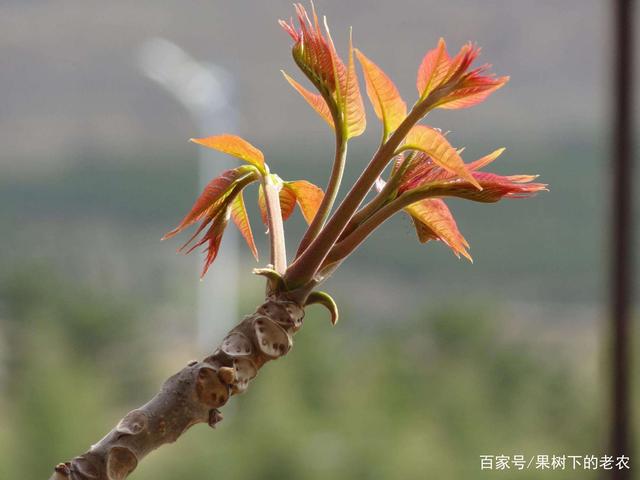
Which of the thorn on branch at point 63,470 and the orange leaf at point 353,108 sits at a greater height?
the orange leaf at point 353,108

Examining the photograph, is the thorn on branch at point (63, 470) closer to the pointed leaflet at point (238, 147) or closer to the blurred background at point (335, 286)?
the pointed leaflet at point (238, 147)

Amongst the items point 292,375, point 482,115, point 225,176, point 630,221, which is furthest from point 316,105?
point 482,115

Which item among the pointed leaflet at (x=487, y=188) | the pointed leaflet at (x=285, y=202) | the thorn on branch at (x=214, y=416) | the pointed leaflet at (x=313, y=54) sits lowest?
the thorn on branch at (x=214, y=416)

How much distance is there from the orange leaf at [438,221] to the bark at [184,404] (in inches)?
1.9

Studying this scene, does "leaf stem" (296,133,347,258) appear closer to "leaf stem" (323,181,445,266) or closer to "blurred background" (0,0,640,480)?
"leaf stem" (323,181,445,266)

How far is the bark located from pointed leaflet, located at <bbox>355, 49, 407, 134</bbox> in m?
0.06

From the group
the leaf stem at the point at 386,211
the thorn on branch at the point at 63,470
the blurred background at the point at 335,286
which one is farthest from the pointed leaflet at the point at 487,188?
the blurred background at the point at 335,286

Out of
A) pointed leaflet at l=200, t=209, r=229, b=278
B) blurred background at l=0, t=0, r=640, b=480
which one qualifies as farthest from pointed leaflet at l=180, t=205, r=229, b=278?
blurred background at l=0, t=0, r=640, b=480

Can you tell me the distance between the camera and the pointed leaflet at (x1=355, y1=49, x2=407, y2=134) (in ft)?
0.71

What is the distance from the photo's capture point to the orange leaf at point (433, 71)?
8.3 inches

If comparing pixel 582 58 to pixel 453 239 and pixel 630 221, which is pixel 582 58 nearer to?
pixel 630 221

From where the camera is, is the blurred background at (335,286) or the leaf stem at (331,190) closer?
the leaf stem at (331,190)

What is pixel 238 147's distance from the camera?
24cm

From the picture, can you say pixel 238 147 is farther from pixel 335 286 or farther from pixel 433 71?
pixel 335 286
